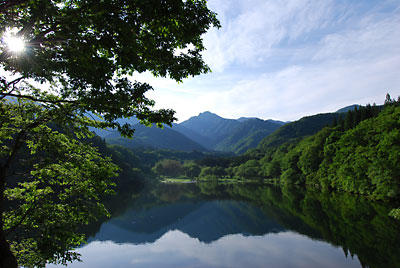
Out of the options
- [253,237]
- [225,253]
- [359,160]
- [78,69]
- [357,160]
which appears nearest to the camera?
[78,69]

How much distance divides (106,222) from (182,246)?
1677 cm

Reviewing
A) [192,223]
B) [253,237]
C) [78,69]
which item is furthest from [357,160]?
[78,69]

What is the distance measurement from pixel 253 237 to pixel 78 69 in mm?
31994

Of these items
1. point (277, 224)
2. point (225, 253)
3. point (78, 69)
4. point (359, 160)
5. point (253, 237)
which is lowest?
point (253, 237)

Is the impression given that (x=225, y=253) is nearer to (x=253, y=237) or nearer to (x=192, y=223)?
(x=253, y=237)

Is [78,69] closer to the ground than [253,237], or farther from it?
farther from it

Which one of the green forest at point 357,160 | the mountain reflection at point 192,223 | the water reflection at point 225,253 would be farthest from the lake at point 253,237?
the green forest at point 357,160

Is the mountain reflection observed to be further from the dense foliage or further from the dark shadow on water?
the dense foliage

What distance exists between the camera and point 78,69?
6801 millimetres

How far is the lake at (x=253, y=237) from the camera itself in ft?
75.4

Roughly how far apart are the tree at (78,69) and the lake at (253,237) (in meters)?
18.2

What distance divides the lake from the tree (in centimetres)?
1821

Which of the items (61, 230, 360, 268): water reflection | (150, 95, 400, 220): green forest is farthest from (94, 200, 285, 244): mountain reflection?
(150, 95, 400, 220): green forest

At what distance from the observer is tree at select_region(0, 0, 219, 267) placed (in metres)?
6.28
